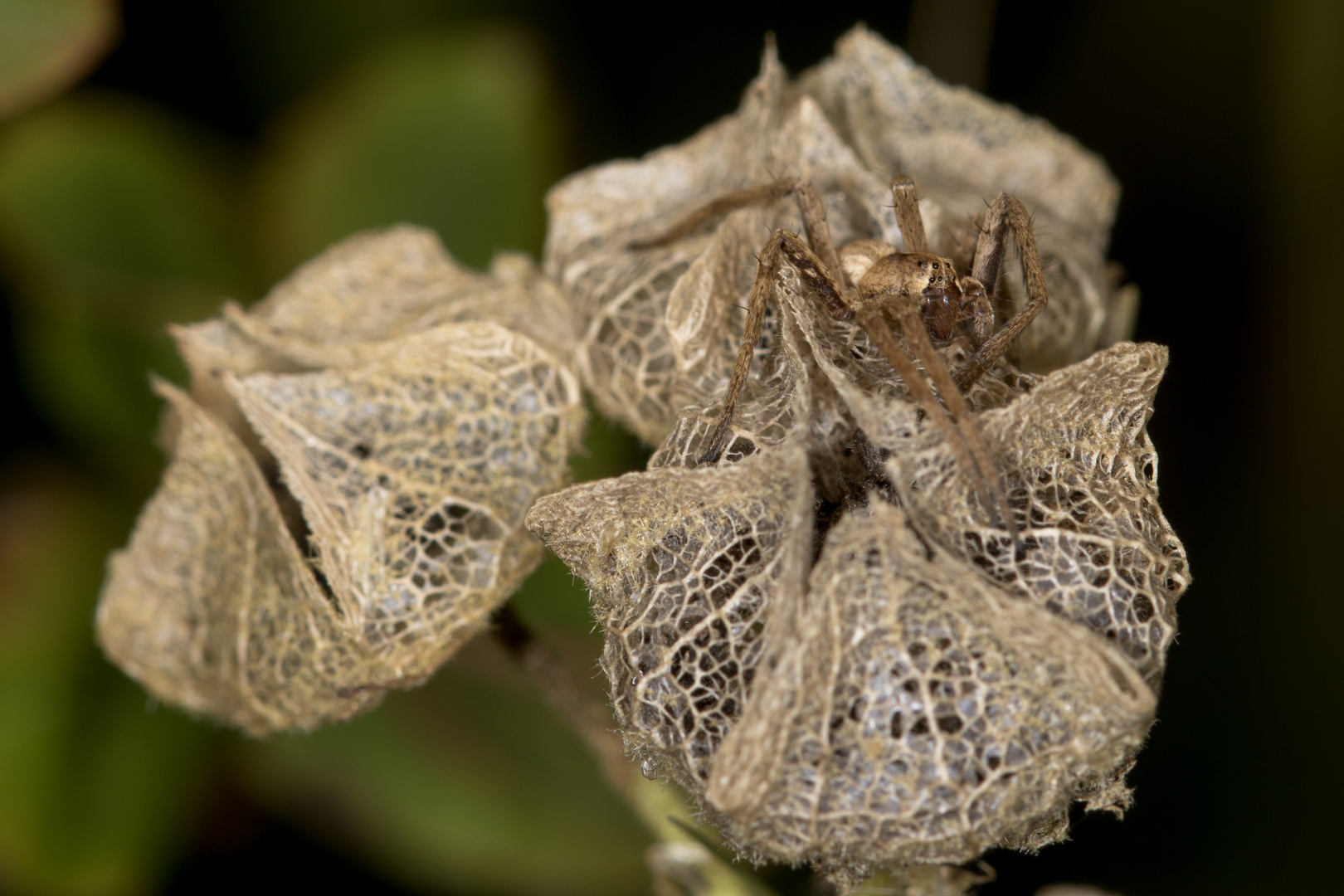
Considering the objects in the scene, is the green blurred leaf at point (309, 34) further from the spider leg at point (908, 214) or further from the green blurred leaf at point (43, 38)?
the spider leg at point (908, 214)

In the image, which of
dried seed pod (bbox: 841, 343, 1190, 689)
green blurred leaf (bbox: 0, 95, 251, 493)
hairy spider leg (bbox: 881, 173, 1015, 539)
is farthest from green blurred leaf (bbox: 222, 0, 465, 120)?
dried seed pod (bbox: 841, 343, 1190, 689)

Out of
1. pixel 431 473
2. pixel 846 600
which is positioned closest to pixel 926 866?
pixel 846 600

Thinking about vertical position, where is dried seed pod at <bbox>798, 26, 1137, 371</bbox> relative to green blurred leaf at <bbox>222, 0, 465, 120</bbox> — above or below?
above

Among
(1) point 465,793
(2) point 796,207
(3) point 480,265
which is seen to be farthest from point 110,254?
(2) point 796,207

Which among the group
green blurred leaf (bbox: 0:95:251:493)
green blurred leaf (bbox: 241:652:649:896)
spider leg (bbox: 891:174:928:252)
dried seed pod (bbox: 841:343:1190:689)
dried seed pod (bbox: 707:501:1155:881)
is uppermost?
spider leg (bbox: 891:174:928:252)

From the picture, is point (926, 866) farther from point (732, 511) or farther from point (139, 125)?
point (139, 125)

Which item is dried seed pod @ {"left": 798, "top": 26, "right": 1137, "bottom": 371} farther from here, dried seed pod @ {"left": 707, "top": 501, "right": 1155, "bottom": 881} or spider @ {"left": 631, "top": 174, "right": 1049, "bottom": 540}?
dried seed pod @ {"left": 707, "top": 501, "right": 1155, "bottom": 881}

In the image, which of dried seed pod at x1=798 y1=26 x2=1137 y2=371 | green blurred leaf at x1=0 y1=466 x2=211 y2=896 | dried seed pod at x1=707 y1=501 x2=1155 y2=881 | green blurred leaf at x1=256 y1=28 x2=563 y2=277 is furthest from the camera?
green blurred leaf at x1=256 y1=28 x2=563 y2=277

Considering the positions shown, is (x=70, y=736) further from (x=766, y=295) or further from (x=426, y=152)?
(x=766, y=295)

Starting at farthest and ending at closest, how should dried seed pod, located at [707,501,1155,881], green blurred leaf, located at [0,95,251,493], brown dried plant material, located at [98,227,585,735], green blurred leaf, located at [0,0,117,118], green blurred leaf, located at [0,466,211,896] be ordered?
green blurred leaf, located at [0,95,251,493] < green blurred leaf, located at [0,466,211,896] < green blurred leaf, located at [0,0,117,118] < brown dried plant material, located at [98,227,585,735] < dried seed pod, located at [707,501,1155,881]

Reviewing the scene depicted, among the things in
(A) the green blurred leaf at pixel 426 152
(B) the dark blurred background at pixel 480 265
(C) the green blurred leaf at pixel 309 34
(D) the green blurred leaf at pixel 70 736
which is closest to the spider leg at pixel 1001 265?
(B) the dark blurred background at pixel 480 265
